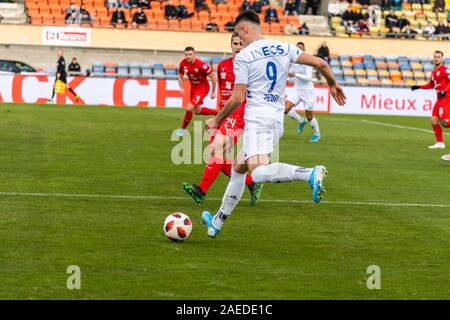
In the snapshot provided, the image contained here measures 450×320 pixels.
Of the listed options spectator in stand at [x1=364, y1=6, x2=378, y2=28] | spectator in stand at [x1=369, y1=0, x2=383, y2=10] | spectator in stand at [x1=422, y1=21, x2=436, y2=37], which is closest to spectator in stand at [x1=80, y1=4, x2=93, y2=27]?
spectator in stand at [x1=364, y1=6, x2=378, y2=28]

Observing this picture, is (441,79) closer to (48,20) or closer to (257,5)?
(257,5)

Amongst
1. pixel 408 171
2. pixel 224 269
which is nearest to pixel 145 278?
pixel 224 269

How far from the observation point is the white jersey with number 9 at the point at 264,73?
10594 millimetres

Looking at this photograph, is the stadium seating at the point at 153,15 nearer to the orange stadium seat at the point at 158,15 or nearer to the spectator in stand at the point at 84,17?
the orange stadium seat at the point at 158,15

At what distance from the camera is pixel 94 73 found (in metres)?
48.3

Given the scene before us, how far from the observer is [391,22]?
54031 millimetres

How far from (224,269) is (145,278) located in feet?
2.95

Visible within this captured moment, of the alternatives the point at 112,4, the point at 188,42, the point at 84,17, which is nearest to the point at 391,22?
the point at 188,42

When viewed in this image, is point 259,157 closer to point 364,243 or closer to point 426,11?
point 364,243

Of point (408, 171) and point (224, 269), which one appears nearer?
point (224, 269)

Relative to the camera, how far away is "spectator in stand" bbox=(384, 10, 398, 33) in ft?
177

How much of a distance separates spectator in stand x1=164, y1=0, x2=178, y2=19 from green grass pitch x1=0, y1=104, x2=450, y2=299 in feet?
96.9

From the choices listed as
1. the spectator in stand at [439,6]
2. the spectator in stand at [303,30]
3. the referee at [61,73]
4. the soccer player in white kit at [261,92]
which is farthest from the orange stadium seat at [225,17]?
the soccer player in white kit at [261,92]

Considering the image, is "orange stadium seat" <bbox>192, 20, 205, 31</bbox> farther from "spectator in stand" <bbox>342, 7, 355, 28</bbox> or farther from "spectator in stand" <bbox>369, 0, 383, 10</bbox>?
"spectator in stand" <bbox>369, 0, 383, 10</bbox>
